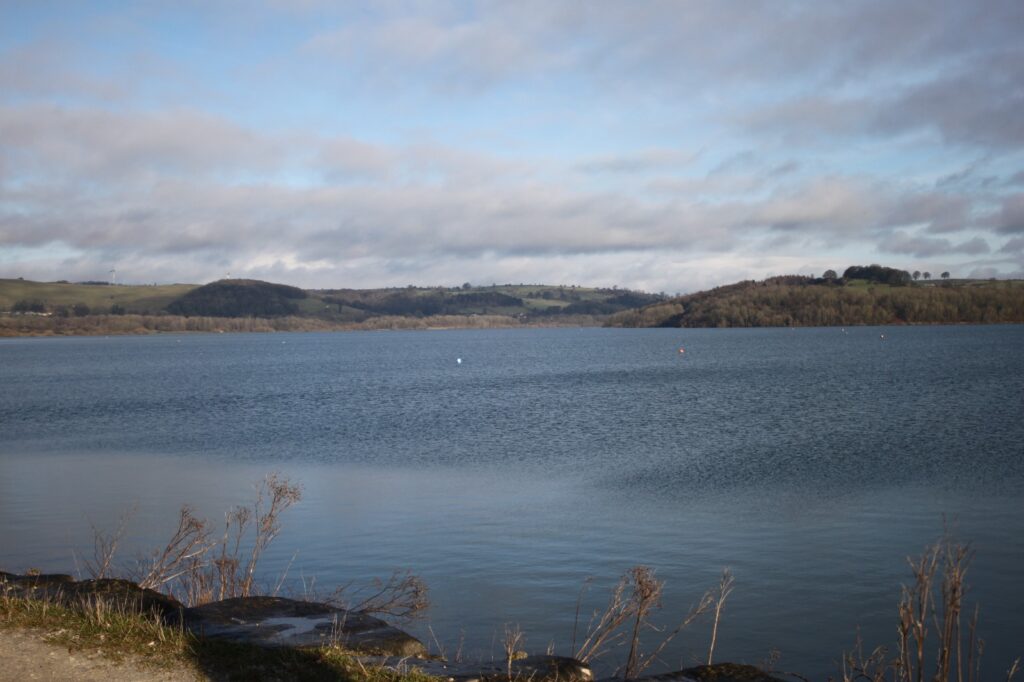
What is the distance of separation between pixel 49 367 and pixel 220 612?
9696cm

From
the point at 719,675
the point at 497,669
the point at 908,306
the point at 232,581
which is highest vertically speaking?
the point at 908,306

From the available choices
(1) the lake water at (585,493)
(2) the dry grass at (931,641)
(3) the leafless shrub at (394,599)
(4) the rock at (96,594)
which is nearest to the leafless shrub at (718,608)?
(1) the lake water at (585,493)

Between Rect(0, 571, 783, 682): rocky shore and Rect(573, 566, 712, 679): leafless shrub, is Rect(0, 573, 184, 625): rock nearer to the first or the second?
Rect(0, 571, 783, 682): rocky shore

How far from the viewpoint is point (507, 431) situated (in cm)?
3544

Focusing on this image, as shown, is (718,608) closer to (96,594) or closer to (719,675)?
(719,675)

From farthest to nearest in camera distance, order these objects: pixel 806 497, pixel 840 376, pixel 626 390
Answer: pixel 840 376 < pixel 626 390 < pixel 806 497

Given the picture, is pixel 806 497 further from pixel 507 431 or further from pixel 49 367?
pixel 49 367

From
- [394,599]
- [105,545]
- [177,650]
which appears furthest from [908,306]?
[177,650]

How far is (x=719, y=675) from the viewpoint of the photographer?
845 centimetres

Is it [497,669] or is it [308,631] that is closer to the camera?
[497,669]

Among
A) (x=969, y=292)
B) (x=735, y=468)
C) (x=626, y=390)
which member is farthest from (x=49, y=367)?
(x=969, y=292)

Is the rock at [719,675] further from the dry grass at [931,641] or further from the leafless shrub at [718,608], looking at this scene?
the dry grass at [931,641]

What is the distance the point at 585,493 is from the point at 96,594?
1431cm

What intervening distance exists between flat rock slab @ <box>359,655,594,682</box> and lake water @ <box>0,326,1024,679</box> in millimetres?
3209
